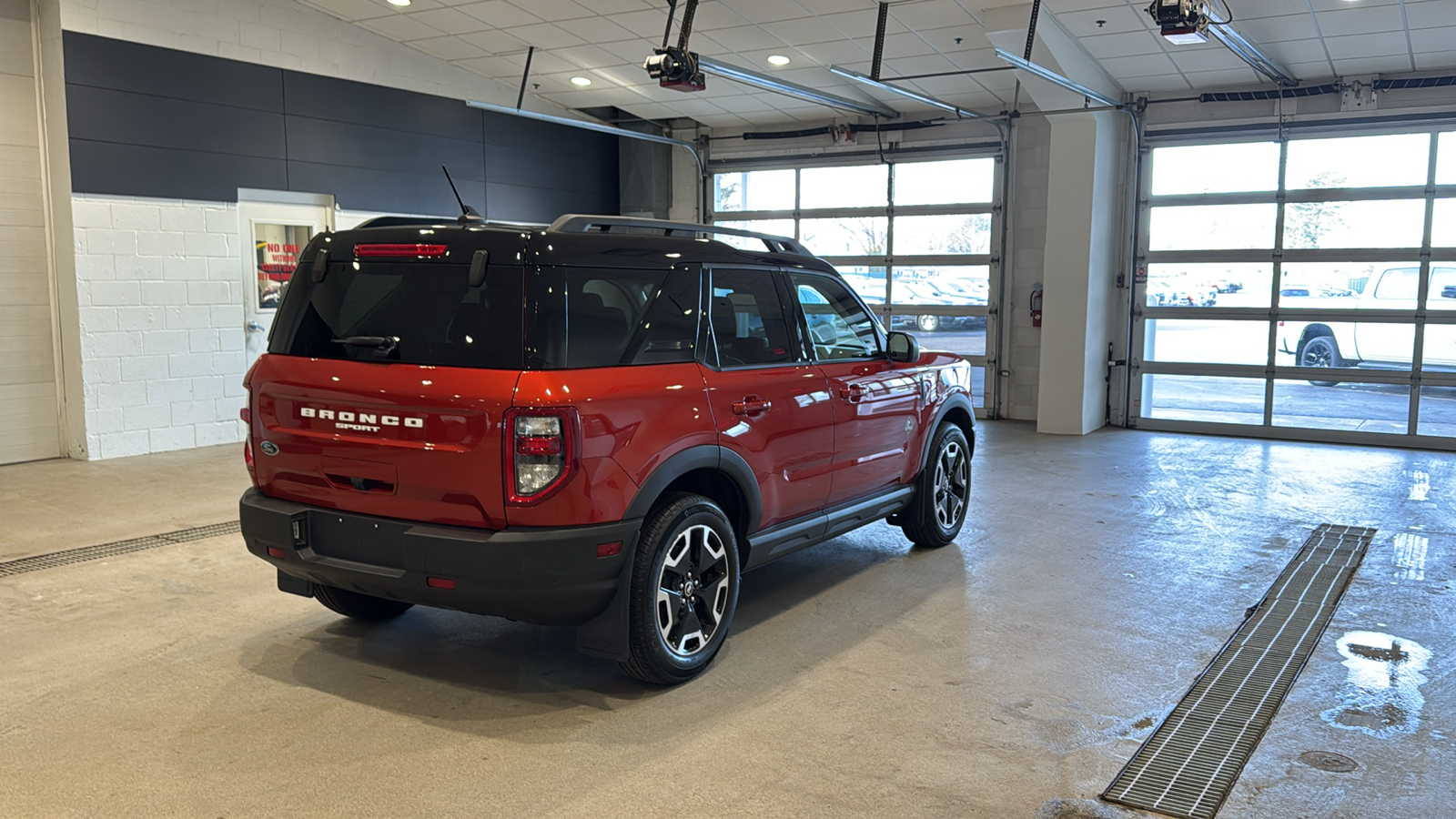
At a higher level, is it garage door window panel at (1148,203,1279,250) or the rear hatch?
garage door window panel at (1148,203,1279,250)

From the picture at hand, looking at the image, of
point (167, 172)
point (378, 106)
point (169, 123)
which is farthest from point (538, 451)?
point (378, 106)

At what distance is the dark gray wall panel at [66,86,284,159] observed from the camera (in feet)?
26.2

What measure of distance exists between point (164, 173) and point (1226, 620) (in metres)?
8.35

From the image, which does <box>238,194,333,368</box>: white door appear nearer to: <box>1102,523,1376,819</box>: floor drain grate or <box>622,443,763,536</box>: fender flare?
<box>622,443,763,536</box>: fender flare

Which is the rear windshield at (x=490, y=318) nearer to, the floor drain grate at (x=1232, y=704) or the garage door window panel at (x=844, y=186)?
the floor drain grate at (x=1232, y=704)

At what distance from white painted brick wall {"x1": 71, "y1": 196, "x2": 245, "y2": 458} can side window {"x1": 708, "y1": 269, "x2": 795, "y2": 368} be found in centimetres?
641

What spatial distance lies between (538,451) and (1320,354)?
931 centimetres

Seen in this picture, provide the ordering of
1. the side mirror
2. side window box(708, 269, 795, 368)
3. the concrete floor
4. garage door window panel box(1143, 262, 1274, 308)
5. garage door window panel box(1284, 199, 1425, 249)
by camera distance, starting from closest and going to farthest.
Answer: the concrete floor
side window box(708, 269, 795, 368)
the side mirror
garage door window panel box(1284, 199, 1425, 249)
garage door window panel box(1143, 262, 1274, 308)

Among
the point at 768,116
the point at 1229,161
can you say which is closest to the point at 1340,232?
the point at 1229,161

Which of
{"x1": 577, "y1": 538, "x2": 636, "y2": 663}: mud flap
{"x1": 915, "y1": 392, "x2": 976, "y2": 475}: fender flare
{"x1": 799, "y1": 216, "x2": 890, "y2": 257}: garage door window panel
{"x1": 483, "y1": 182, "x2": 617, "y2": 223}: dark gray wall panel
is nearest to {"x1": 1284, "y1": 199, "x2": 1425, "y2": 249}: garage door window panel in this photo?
{"x1": 799, "y1": 216, "x2": 890, "y2": 257}: garage door window panel

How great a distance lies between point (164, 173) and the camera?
27.9ft

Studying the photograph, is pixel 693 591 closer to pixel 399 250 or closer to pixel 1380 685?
pixel 399 250

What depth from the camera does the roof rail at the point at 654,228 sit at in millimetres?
3517

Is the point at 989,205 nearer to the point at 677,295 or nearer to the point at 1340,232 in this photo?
the point at 1340,232
